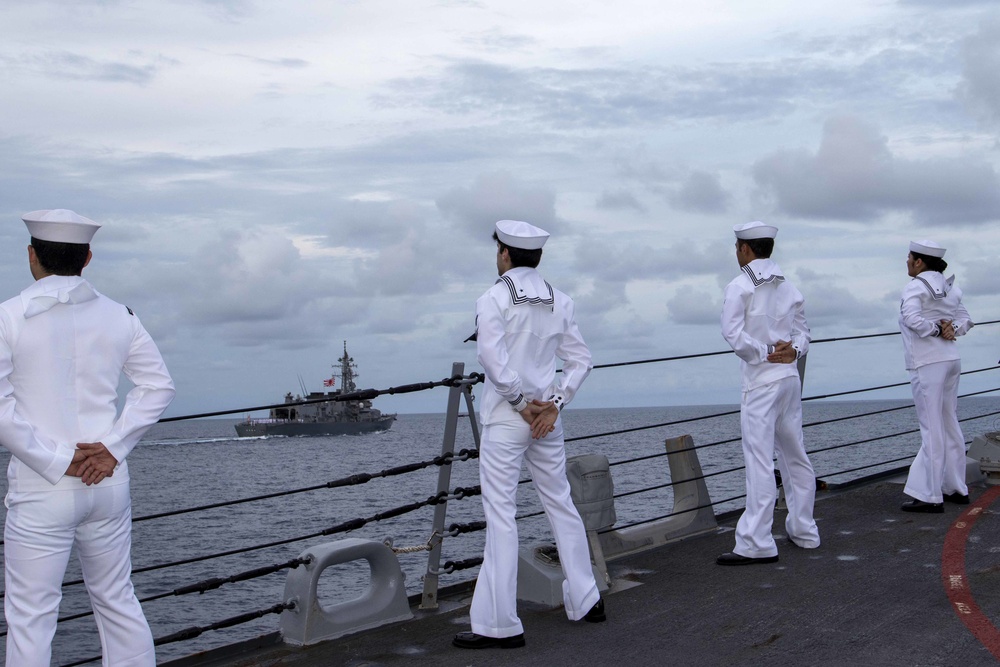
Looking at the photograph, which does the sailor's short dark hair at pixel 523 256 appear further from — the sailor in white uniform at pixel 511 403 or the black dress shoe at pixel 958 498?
the black dress shoe at pixel 958 498

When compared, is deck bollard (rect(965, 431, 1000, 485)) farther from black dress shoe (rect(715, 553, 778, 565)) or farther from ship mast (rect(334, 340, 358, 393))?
ship mast (rect(334, 340, 358, 393))

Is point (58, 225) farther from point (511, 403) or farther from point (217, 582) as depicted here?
point (511, 403)

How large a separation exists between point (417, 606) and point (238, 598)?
977 inches

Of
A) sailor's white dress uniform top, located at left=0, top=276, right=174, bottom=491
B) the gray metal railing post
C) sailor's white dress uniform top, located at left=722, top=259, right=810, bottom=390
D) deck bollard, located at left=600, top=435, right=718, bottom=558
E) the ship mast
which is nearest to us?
sailor's white dress uniform top, located at left=0, top=276, right=174, bottom=491

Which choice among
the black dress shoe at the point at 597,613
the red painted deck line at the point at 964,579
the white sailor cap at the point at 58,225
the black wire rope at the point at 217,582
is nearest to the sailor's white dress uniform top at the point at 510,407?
the black dress shoe at the point at 597,613

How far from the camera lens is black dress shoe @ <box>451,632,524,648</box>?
463 cm

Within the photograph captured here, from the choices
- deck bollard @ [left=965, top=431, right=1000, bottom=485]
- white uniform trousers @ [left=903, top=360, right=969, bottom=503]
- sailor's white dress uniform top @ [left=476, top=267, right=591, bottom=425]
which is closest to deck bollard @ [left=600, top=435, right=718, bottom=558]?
white uniform trousers @ [left=903, top=360, right=969, bottom=503]

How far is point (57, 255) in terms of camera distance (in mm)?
3594

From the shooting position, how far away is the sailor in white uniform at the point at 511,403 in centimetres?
459

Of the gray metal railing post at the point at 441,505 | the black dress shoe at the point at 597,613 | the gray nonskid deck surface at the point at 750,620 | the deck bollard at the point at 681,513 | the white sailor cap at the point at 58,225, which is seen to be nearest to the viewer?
the white sailor cap at the point at 58,225

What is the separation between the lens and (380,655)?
4.63 metres

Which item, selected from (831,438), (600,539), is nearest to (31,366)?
(600,539)

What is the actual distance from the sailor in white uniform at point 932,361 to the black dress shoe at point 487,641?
4.16m

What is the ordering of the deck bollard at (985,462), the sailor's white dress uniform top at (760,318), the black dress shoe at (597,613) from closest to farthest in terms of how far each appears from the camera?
the black dress shoe at (597,613), the sailor's white dress uniform top at (760,318), the deck bollard at (985,462)
